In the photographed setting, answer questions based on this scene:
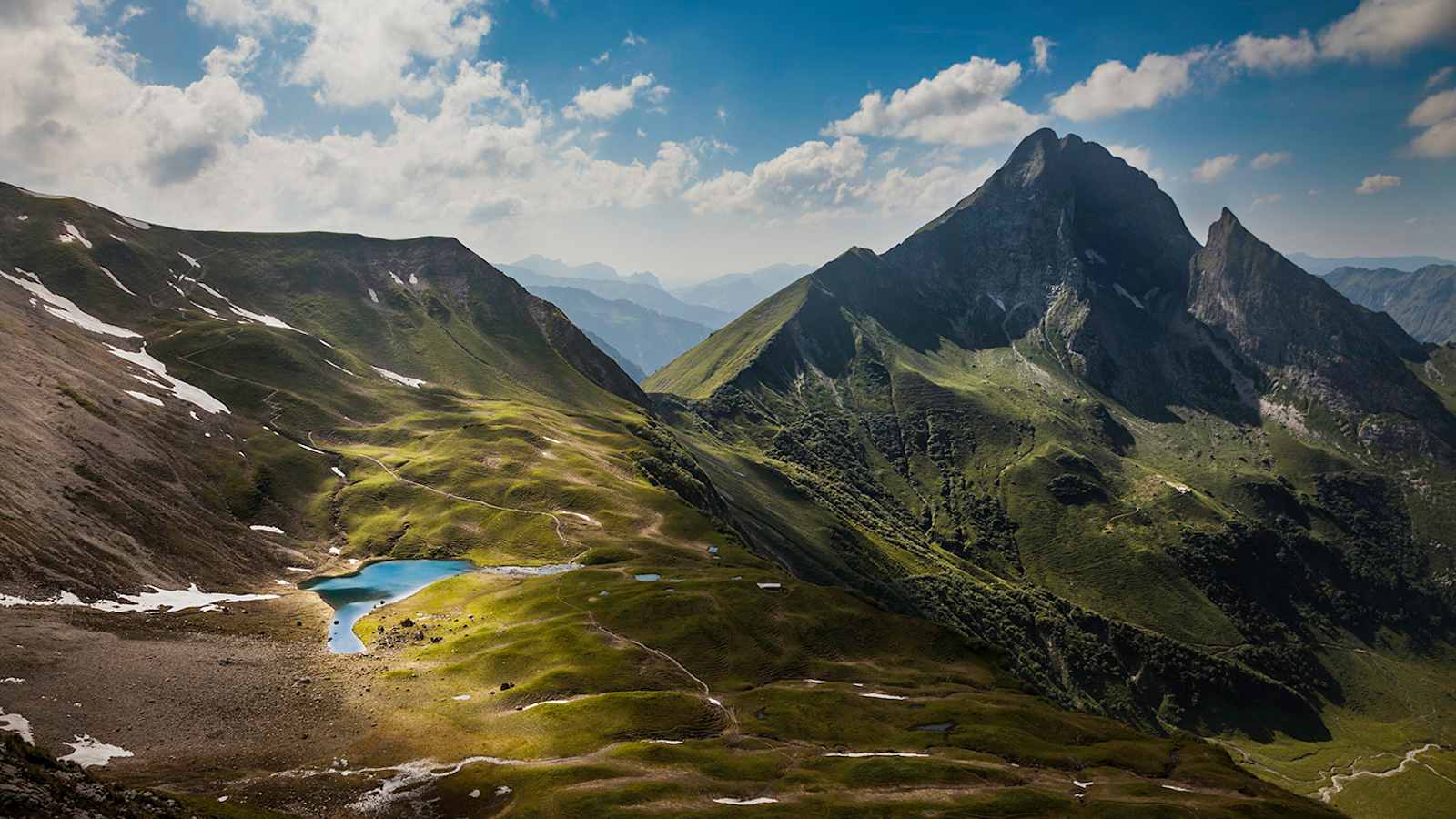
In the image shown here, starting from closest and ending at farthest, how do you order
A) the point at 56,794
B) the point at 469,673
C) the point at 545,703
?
1. the point at 56,794
2. the point at 545,703
3. the point at 469,673

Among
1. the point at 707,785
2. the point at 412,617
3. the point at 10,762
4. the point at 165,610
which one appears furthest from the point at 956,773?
the point at 165,610

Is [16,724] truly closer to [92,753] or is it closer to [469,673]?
[92,753]

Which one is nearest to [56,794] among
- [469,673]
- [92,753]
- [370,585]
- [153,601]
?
[92,753]

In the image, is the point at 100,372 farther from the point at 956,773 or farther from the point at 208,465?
the point at 956,773

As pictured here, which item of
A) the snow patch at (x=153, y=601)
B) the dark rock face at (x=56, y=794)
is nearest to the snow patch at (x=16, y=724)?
the dark rock face at (x=56, y=794)

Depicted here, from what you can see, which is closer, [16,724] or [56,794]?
[56,794]

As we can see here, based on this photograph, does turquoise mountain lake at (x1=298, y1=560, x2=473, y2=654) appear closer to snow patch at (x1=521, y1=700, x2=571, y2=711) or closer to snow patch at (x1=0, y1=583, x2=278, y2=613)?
snow patch at (x1=0, y1=583, x2=278, y2=613)
